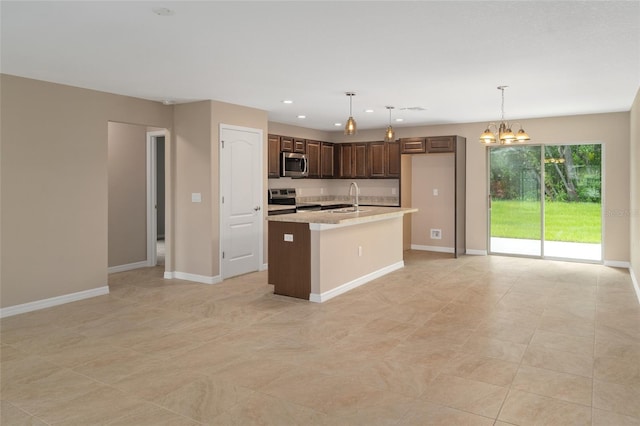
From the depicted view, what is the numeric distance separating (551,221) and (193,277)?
6324 mm

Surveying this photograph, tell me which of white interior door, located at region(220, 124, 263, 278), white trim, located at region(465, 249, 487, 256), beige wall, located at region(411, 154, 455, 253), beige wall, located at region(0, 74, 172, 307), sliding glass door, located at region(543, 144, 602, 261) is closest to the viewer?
beige wall, located at region(0, 74, 172, 307)

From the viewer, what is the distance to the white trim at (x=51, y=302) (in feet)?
16.2

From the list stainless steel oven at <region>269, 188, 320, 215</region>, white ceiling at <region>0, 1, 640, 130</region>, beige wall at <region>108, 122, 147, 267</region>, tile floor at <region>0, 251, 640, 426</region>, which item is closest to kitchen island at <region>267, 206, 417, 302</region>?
tile floor at <region>0, 251, 640, 426</region>

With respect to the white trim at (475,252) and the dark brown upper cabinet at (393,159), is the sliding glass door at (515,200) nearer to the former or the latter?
the white trim at (475,252)

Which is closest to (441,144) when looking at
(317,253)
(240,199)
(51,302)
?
(240,199)

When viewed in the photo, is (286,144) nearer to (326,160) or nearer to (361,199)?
(326,160)

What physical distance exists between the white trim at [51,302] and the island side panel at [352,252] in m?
2.80

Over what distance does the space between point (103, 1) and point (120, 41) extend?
885 mm

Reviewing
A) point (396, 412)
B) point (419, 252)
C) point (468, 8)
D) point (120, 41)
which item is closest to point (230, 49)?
point (120, 41)

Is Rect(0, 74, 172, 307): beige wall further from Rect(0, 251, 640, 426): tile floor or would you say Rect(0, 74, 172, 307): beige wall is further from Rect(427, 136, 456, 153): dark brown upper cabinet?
Rect(427, 136, 456, 153): dark brown upper cabinet

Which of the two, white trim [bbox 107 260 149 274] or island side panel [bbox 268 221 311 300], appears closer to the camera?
island side panel [bbox 268 221 311 300]

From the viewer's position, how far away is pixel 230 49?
13.1 ft

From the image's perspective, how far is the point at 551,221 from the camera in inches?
325

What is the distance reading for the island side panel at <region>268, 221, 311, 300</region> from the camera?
5.50 m
